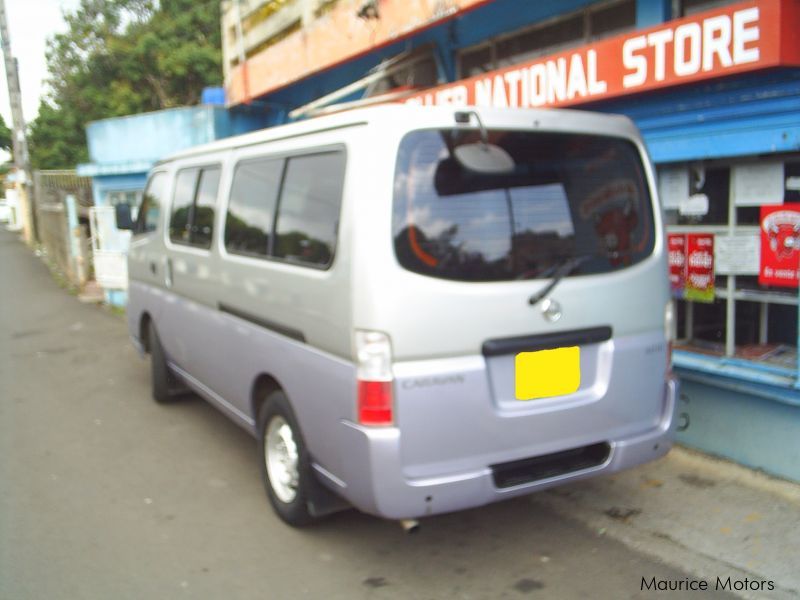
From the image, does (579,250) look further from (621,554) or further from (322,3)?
(322,3)

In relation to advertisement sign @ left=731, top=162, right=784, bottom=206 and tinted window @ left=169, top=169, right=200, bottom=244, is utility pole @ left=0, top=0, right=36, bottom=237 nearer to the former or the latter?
tinted window @ left=169, top=169, right=200, bottom=244

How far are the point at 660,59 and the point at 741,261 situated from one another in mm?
1385

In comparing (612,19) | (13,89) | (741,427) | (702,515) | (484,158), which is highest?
(13,89)

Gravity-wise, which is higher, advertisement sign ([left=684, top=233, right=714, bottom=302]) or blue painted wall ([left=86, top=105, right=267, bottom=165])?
blue painted wall ([left=86, top=105, right=267, bottom=165])

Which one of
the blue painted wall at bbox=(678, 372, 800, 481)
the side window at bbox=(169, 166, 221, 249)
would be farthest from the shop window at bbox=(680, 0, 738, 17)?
the side window at bbox=(169, 166, 221, 249)

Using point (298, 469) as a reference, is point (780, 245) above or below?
above

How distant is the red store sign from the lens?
3795 millimetres

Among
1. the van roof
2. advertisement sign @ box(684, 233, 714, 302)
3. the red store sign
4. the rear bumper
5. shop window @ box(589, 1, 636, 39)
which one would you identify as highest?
shop window @ box(589, 1, 636, 39)

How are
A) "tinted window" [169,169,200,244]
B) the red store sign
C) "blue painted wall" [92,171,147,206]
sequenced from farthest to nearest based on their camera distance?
1. "blue painted wall" [92,171,147,206]
2. "tinted window" [169,169,200,244]
3. the red store sign

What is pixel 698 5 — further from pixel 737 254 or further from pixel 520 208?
pixel 520 208

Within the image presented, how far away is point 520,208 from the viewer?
10.1ft

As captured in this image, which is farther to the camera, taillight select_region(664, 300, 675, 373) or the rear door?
taillight select_region(664, 300, 675, 373)

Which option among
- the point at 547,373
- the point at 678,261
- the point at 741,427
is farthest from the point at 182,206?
the point at 741,427

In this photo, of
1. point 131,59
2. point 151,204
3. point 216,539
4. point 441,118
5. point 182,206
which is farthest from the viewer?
point 131,59
